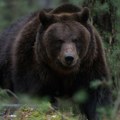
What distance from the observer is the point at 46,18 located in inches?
314

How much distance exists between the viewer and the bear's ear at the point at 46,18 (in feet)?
Answer: 26.1

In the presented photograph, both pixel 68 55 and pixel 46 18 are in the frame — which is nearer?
pixel 68 55

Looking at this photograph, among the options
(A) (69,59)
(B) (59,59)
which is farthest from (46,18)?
(A) (69,59)

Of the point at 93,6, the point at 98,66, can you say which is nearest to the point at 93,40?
the point at 98,66

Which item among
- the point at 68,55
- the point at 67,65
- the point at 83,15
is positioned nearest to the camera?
the point at 68,55

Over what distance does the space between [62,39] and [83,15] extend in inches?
19.7

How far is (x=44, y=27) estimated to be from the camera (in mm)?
8047

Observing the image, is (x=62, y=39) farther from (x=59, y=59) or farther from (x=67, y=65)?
(x=67, y=65)

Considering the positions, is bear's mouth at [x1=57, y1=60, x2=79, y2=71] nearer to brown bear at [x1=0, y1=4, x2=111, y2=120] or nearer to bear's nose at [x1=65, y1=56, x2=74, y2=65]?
brown bear at [x1=0, y1=4, x2=111, y2=120]

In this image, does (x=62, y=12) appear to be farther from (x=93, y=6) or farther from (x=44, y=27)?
(x=93, y=6)

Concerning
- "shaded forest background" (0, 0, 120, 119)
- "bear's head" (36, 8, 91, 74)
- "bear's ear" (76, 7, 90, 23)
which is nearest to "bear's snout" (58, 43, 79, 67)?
"bear's head" (36, 8, 91, 74)

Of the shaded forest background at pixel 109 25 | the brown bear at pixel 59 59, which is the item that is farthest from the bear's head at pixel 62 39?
the shaded forest background at pixel 109 25

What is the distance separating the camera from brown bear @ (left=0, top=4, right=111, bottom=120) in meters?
7.79

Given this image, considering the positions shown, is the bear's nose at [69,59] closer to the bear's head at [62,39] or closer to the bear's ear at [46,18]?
the bear's head at [62,39]
